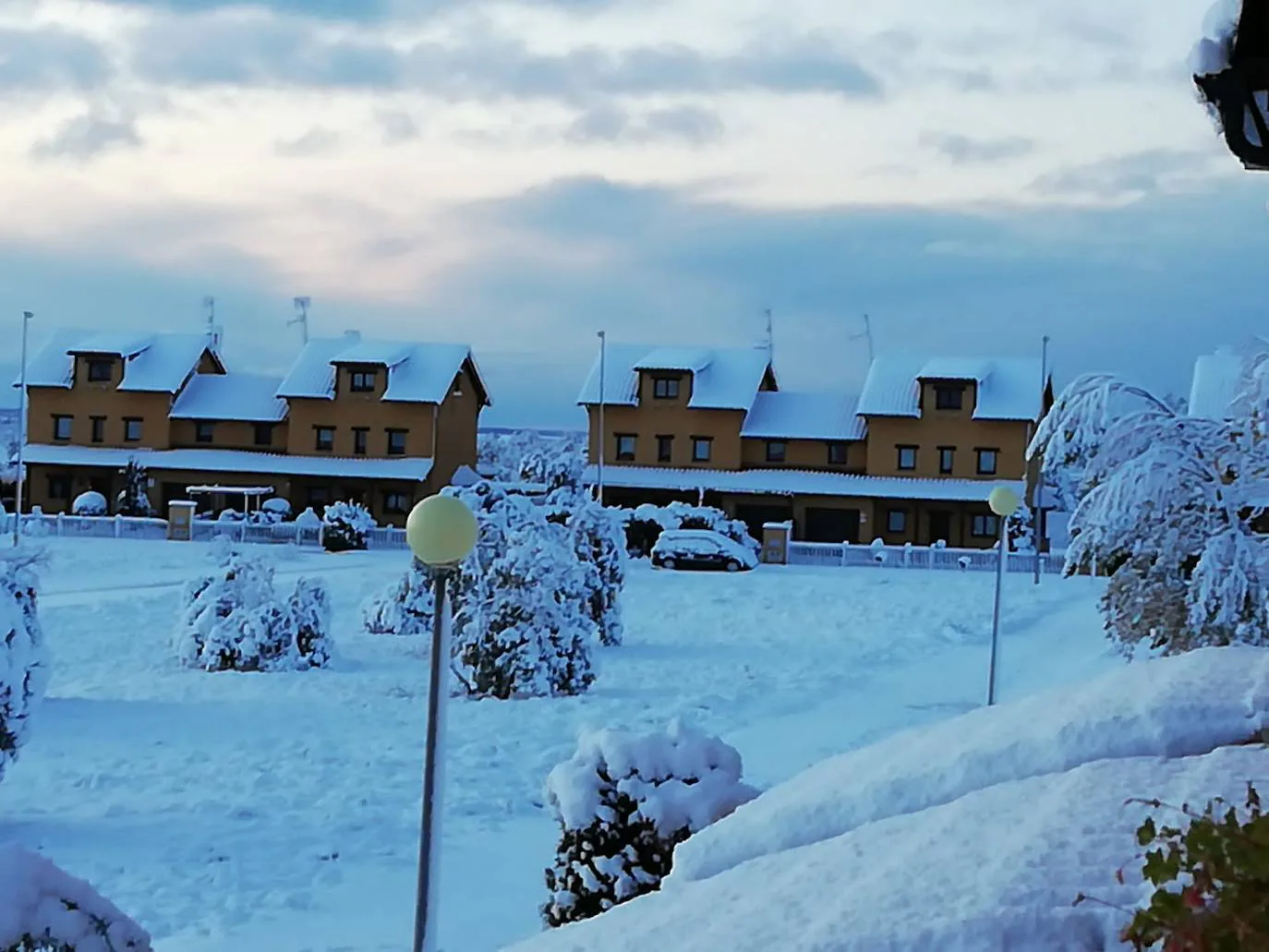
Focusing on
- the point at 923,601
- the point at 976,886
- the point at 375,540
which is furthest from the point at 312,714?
the point at 375,540

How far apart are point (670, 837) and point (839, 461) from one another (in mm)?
41589

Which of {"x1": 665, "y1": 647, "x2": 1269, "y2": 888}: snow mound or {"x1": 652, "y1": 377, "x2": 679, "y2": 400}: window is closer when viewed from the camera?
{"x1": 665, "y1": 647, "x2": 1269, "y2": 888}: snow mound

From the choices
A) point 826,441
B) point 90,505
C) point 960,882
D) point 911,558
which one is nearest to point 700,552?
point 911,558

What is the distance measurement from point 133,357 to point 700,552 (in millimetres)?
24950

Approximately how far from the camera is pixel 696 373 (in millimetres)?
48031

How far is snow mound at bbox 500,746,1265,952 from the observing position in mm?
2695

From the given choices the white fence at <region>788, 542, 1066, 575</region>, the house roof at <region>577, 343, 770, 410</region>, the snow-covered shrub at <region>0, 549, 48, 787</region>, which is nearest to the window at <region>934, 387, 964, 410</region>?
the house roof at <region>577, 343, 770, 410</region>

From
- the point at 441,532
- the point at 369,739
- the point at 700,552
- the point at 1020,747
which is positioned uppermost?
the point at 441,532

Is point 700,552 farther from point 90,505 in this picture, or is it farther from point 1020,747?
point 1020,747

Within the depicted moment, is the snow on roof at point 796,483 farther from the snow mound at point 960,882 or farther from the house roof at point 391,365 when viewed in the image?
the snow mound at point 960,882

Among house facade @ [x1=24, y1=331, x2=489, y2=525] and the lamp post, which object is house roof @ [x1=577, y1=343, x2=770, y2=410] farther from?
the lamp post

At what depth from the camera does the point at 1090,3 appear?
5539 mm

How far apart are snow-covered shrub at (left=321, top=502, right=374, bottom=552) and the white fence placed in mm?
12129

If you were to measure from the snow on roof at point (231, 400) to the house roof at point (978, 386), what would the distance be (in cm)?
2082
